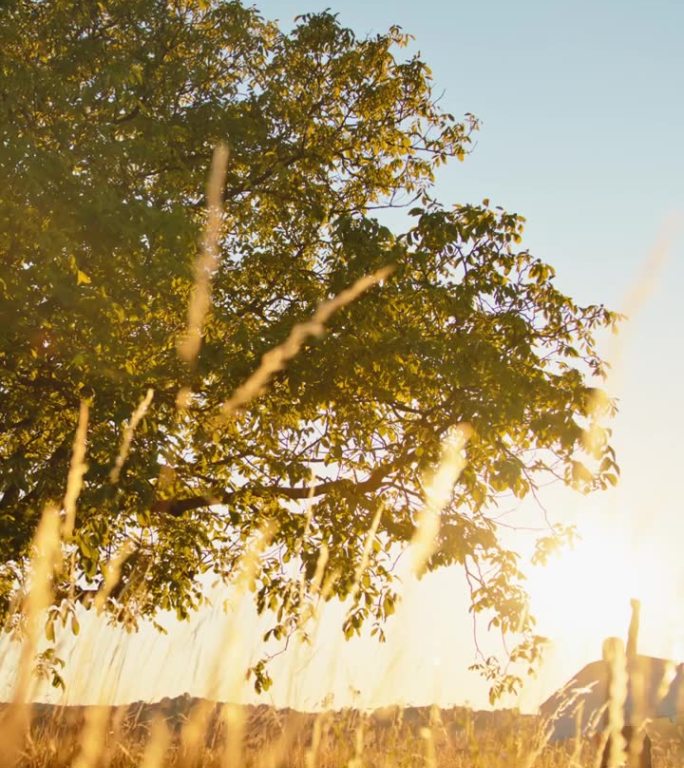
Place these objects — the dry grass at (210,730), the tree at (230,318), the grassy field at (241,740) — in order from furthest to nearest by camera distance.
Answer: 1. the tree at (230,318)
2. the grassy field at (241,740)
3. the dry grass at (210,730)

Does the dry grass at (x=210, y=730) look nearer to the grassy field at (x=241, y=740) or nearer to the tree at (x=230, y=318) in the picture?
the grassy field at (x=241, y=740)

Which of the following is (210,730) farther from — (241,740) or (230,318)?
(230,318)

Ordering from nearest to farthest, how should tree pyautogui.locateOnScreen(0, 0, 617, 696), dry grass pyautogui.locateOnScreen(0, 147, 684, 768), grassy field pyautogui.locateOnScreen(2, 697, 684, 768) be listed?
dry grass pyautogui.locateOnScreen(0, 147, 684, 768) → grassy field pyautogui.locateOnScreen(2, 697, 684, 768) → tree pyautogui.locateOnScreen(0, 0, 617, 696)

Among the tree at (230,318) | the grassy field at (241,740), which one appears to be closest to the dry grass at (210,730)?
the grassy field at (241,740)

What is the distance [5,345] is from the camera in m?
9.60

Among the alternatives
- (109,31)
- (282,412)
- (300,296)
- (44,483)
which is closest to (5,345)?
(44,483)

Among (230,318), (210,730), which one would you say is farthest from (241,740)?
(230,318)

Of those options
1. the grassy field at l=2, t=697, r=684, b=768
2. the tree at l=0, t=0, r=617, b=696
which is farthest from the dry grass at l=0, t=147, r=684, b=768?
the tree at l=0, t=0, r=617, b=696

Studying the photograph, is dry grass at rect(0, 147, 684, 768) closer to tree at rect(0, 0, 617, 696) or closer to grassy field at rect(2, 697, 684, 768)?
grassy field at rect(2, 697, 684, 768)

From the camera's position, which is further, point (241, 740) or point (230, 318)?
point (230, 318)

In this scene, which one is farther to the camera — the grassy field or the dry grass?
the grassy field

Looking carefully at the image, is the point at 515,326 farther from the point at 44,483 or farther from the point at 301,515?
the point at 44,483

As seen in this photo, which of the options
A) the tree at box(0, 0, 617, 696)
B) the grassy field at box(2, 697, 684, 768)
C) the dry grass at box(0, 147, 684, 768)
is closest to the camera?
the dry grass at box(0, 147, 684, 768)

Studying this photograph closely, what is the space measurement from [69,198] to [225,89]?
15.8 ft
